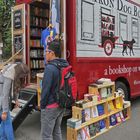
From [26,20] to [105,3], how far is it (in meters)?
1.88

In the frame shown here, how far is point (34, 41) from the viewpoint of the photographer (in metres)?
7.96

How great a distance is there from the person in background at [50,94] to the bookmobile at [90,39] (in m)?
1.78

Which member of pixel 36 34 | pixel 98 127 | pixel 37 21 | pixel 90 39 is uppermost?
pixel 37 21

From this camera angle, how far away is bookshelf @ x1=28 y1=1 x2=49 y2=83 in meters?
7.75

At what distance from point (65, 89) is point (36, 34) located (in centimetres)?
427

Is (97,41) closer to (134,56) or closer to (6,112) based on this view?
(134,56)

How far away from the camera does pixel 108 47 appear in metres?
6.71

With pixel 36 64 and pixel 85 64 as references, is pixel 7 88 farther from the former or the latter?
pixel 36 64

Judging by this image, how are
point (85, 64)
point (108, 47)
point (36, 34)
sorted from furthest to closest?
point (36, 34) → point (108, 47) → point (85, 64)

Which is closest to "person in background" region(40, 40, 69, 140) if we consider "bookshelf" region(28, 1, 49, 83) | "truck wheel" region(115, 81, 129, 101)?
"truck wheel" region(115, 81, 129, 101)

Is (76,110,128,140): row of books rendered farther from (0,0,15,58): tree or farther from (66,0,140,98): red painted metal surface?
(0,0,15,58): tree

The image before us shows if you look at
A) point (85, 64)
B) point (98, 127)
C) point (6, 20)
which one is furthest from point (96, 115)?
point (6, 20)

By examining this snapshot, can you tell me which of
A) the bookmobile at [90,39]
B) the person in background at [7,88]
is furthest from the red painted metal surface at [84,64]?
the person in background at [7,88]

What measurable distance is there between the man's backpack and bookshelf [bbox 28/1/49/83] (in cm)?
369
